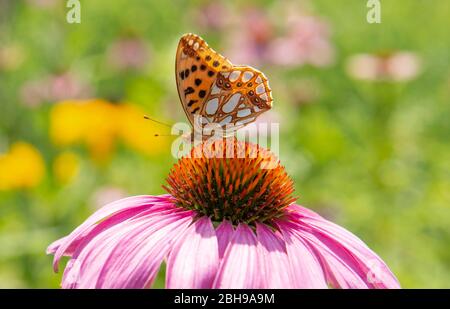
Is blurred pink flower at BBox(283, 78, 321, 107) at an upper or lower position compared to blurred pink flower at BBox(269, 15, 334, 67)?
lower

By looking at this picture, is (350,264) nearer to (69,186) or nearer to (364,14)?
(69,186)

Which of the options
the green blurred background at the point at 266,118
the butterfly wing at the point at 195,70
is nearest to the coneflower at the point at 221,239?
the butterfly wing at the point at 195,70

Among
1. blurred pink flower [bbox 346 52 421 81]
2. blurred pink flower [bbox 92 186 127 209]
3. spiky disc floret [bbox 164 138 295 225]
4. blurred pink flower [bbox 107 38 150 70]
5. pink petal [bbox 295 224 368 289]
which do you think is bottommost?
blurred pink flower [bbox 92 186 127 209]

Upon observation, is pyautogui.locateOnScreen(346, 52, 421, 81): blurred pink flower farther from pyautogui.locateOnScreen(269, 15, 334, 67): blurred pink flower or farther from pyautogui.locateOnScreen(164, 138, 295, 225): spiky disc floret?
pyautogui.locateOnScreen(164, 138, 295, 225): spiky disc floret

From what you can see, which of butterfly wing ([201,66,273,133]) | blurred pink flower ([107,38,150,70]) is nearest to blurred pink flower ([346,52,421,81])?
blurred pink flower ([107,38,150,70])

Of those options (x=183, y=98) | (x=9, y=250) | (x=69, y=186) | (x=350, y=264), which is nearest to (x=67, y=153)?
(x=69, y=186)

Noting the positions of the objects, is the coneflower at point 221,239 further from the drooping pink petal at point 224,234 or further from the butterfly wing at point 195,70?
the butterfly wing at point 195,70

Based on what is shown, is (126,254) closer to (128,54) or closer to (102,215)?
(102,215)

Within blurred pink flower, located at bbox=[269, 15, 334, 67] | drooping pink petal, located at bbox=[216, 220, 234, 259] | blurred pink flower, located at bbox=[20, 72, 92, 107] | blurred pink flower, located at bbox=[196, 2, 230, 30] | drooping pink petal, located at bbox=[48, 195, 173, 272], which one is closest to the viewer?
drooping pink petal, located at bbox=[216, 220, 234, 259]
